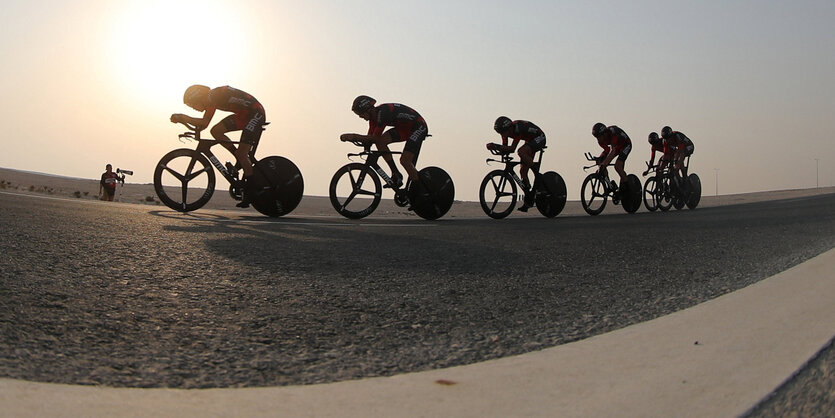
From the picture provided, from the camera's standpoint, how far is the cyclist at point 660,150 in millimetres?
17469

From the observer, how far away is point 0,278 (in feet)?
9.79

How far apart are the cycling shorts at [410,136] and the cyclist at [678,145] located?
947cm

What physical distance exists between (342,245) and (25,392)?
11.4 feet

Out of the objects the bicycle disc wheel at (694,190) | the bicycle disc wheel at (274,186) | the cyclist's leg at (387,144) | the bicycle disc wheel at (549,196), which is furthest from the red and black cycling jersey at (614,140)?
the bicycle disc wheel at (274,186)

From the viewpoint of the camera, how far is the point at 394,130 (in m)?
10.3

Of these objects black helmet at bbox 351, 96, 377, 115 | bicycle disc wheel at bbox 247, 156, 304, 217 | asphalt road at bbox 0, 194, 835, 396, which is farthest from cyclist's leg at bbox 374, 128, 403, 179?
asphalt road at bbox 0, 194, 835, 396

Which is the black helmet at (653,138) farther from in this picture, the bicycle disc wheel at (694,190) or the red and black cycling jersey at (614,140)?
the red and black cycling jersey at (614,140)

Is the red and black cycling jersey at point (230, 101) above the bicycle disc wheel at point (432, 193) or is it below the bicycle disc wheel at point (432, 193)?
above

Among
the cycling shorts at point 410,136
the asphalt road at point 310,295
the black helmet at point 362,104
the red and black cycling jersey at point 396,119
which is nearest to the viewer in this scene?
the asphalt road at point 310,295

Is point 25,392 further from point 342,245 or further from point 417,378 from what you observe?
point 342,245

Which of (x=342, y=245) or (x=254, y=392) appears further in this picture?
(x=342, y=245)

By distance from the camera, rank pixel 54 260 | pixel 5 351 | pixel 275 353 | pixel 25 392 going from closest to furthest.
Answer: pixel 25 392
pixel 5 351
pixel 275 353
pixel 54 260

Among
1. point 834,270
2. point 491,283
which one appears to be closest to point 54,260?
point 491,283

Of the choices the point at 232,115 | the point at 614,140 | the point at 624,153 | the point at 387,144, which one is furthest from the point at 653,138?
the point at 232,115
